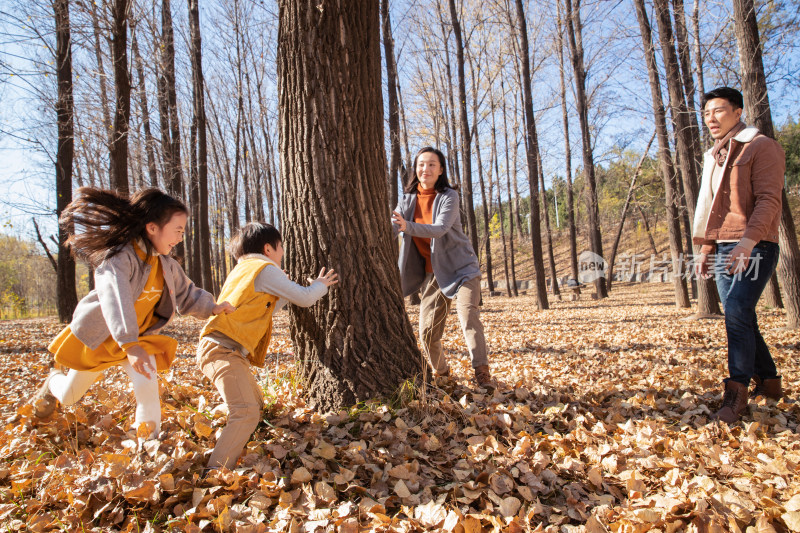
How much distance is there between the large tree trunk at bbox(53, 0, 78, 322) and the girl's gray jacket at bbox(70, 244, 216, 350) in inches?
359

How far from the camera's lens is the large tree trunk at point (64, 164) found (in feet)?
32.0

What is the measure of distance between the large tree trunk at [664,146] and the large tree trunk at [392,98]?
567cm

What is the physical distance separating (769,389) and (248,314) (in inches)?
142

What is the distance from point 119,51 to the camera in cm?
770

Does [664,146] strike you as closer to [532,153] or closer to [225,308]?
[532,153]

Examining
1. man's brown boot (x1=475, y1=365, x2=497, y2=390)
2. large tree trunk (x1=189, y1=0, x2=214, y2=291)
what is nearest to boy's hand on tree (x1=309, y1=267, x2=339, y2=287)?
man's brown boot (x1=475, y1=365, x2=497, y2=390)

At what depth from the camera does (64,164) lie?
10.4 meters

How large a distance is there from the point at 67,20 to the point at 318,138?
909 cm

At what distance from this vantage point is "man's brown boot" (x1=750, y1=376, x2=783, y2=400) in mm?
3143

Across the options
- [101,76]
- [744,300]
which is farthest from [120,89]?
[744,300]

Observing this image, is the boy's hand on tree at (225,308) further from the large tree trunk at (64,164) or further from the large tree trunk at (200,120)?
the large tree trunk at (200,120)

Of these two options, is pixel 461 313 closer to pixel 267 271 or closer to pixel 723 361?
pixel 267 271

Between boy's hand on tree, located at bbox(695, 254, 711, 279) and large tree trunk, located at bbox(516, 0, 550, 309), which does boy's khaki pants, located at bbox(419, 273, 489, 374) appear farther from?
large tree trunk, located at bbox(516, 0, 550, 309)

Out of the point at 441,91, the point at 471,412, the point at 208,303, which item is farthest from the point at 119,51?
the point at 441,91
